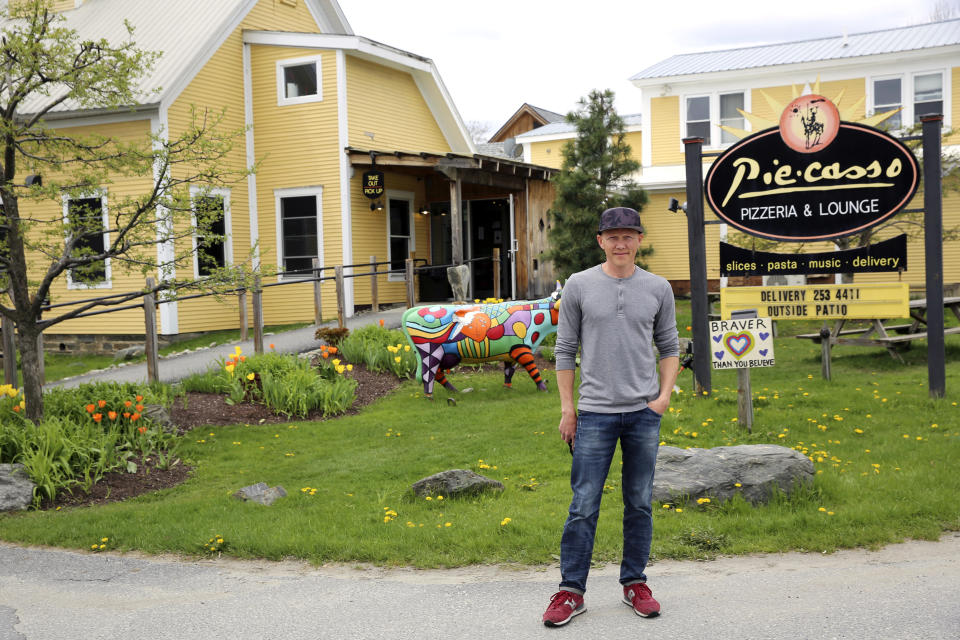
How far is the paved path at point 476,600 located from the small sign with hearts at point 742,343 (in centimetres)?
299

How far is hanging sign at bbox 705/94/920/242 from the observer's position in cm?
948

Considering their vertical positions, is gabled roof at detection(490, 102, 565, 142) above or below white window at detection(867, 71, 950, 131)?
above

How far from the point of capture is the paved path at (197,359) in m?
13.5

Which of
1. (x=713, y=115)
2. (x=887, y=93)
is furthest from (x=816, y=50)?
(x=713, y=115)

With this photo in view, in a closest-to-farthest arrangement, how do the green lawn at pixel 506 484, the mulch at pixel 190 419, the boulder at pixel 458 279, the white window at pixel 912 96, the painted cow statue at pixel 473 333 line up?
1. the green lawn at pixel 506 484
2. the mulch at pixel 190 419
3. the painted cow statue at pixel 473 333
4. the boulder at pixel 458 279
5. the white window at pixel 912 96

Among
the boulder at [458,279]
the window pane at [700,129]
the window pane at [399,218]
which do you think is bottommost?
the boulder at [458,279]

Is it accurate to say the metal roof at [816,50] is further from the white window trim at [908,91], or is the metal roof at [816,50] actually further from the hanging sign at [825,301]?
the hanging sign at [825,301]

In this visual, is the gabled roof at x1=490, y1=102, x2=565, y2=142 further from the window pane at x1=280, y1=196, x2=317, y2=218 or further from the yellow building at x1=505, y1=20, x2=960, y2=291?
the window pane at x1=280, y1=196, x2=317, y2=218

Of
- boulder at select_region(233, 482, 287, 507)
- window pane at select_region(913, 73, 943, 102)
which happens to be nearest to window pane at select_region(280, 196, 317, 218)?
boulder at select_region(233, 482, 287, 507)

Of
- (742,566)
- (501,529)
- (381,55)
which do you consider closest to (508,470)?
(501,529)

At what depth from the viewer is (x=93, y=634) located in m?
4.61

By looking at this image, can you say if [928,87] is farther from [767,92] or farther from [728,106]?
[728,106]

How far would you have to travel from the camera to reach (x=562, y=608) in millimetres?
4391

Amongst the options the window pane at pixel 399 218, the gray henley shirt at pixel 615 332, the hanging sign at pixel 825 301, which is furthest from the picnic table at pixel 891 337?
the window pane at pixel 399 218
